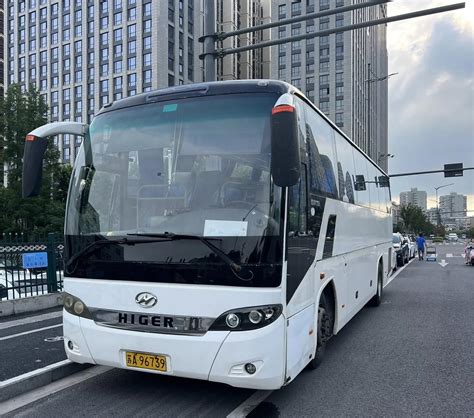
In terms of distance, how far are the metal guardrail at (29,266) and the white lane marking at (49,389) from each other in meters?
4.38

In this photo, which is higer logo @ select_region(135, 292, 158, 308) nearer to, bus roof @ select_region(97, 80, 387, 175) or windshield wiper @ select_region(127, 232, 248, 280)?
windshield wiper @ select_region(127, 232, 248, 280)

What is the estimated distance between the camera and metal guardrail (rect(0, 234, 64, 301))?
909 centimetres

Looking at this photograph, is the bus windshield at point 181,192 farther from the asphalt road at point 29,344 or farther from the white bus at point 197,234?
the asphalt road at point 29,344

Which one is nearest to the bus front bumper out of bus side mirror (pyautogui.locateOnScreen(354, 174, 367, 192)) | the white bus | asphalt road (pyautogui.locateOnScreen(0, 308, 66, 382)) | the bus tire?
the white bus

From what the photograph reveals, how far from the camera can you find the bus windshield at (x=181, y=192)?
3.95m

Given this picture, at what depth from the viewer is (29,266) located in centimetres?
944

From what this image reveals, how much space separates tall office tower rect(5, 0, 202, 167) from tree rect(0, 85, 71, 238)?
3819 centimetres

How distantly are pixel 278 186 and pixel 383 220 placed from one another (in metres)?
7.63

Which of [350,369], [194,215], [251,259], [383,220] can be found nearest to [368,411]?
[350,369]

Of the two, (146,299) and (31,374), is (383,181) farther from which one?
(31,374)

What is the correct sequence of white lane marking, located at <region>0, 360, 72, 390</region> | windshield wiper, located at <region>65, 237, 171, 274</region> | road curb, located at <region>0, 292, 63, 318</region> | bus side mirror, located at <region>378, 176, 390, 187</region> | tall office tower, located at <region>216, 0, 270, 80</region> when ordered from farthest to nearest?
tall office tower, located at <region>216, 0, 270, 80</region> → bus side mirror, located at <region>378, 176, 390, 187</region> → road curb, located at <region>0, 292, 63, 318</region> → white lane marking, located at <region>0, 360, 72, 390</region> → windshield wiper, located at <region>65, 237, 171, 274</region>

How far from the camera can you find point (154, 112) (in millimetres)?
4605

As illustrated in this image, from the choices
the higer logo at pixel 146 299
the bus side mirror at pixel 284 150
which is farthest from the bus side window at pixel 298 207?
the higer logo at pixel 146 299

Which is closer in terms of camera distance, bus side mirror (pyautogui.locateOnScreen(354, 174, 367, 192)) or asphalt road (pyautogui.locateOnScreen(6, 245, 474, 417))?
asphalt road (pyautogui.locateOnScreen(6, 245, 474, 417))
